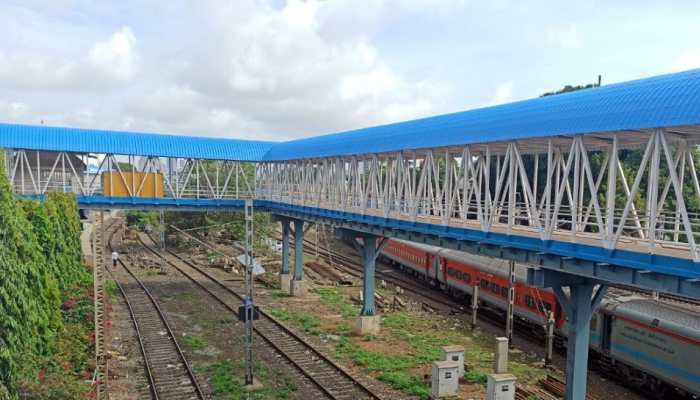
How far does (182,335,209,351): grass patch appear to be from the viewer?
21.3 metres

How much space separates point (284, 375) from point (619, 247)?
11.9 meters

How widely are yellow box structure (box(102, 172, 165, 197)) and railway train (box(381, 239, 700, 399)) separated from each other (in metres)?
21.9

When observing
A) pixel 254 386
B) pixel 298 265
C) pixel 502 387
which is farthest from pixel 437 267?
pixel 254 386

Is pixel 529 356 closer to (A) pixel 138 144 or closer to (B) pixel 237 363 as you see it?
(B) pixel 237 363

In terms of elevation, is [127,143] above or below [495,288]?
above

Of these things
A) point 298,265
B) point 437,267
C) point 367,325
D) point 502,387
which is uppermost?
point 298,265

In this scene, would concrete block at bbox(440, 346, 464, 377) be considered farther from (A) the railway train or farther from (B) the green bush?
(B) the green bush

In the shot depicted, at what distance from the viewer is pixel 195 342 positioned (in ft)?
71.1

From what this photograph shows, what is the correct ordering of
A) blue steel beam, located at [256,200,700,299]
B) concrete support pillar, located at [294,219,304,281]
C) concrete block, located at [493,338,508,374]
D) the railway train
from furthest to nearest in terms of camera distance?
concrete support pillar, located at [294,219,304,281]
concrete block, located at [493,338,508,374]
the railway train
blue steel beam, located at [256,200,700,299]

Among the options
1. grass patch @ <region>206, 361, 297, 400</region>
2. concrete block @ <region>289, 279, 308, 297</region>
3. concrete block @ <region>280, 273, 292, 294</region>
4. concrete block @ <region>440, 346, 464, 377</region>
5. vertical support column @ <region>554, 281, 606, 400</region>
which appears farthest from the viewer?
concrete block @ <region>280, 273, 292, 294</region>

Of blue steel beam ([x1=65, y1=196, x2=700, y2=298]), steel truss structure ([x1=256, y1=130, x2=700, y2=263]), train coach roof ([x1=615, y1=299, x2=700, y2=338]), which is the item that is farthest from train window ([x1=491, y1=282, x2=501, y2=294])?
blue steel beam ([x1=65, y1=196, x2=700, y2=298])

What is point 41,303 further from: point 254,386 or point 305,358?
point 305,358

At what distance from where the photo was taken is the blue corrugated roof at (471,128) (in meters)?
11.0

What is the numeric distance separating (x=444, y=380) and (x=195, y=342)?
10864mm
